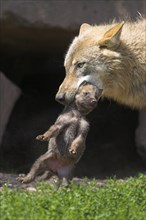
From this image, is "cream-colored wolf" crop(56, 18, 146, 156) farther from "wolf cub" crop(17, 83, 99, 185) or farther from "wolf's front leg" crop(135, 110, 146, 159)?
"wolf's front leg" crop(135, 110, 146, 159)

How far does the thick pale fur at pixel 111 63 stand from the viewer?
303 inches

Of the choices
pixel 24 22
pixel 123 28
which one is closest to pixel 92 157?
pixel 24 22

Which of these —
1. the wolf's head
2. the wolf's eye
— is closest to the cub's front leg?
the wolf's head

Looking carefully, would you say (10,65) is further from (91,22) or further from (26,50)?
(91,22)

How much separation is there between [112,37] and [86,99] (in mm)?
884

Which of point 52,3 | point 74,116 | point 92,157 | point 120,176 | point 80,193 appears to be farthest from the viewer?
point 92,157

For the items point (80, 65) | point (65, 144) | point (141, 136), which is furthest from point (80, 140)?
point (141, 136)

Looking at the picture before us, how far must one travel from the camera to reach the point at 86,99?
7.25 m

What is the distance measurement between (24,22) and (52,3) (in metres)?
0.52

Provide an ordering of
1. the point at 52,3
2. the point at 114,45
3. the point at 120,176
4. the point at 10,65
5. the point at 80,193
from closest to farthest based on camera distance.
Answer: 1. the point at 80,193
2. the point at 114,45
3. the point at 52,3
4. the point at 120,176
5. the point at 10,65

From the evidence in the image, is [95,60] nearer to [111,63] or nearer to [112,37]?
[111,63]

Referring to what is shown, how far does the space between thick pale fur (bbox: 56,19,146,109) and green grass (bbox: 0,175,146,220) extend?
4.53ft

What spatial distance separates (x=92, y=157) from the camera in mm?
12508

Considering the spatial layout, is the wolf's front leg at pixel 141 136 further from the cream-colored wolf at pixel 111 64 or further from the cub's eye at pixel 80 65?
the cub's eye at pixel 80 65
